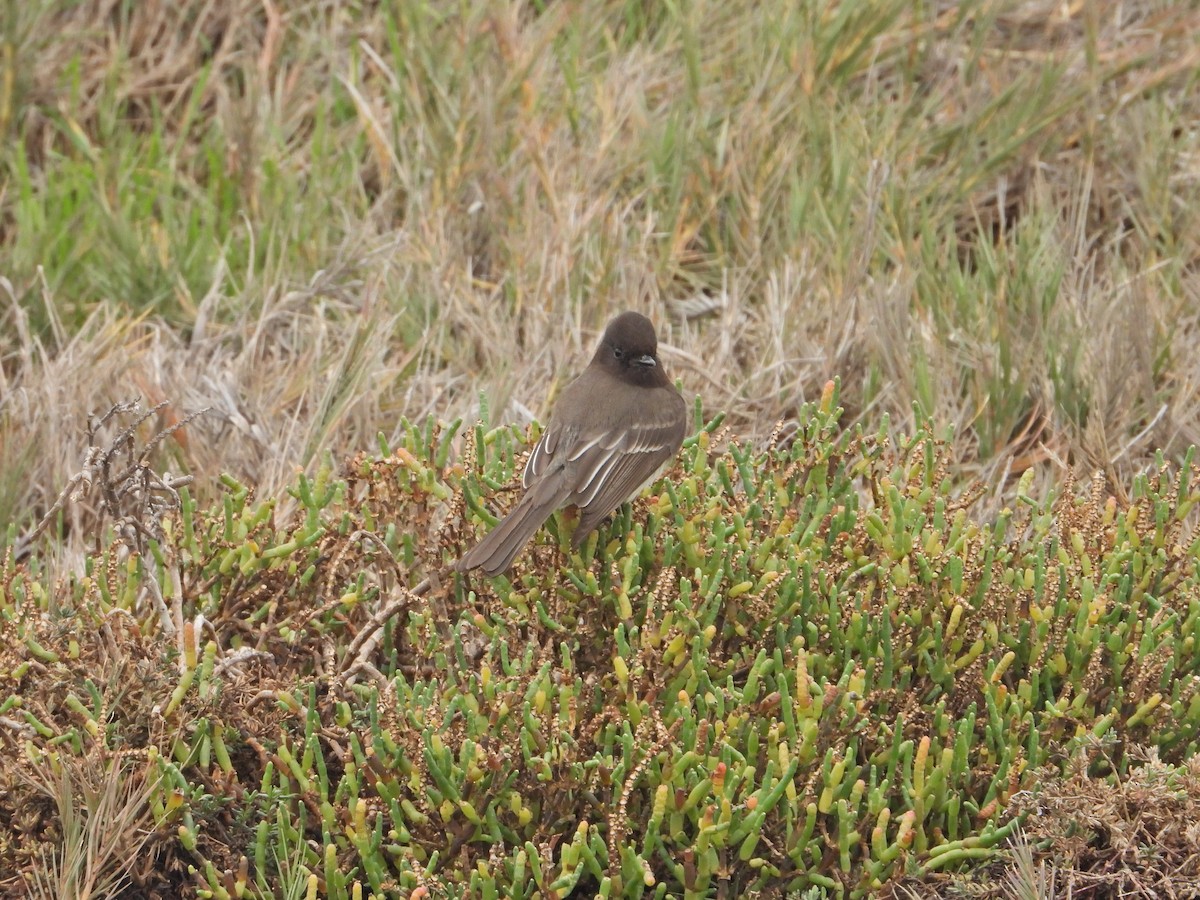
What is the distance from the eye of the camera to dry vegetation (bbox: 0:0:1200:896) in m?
4.18

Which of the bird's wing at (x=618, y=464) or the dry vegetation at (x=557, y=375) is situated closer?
the dry vegetation at (x=557, y=375)

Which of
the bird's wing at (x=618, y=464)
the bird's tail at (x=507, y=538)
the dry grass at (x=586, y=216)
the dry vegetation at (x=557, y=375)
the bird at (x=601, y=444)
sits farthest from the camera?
the dry grass at (x=586, y=216)

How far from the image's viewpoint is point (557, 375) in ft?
21.5

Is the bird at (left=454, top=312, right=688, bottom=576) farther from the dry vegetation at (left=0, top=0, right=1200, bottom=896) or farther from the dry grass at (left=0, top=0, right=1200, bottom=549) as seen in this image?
the dry grass at (left=0, top=0, right=1200, bottom=549)

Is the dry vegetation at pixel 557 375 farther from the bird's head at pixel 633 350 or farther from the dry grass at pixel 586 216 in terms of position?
the bird's head at pixel 633 350

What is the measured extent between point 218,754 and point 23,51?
16.5 feet

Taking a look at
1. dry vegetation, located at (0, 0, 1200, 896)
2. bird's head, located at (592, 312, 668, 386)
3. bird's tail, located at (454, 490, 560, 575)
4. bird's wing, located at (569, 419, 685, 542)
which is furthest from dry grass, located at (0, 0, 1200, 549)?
bird's tail, located at (454, 490, 560, 575)

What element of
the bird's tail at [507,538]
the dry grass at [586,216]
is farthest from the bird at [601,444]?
the dry grass at [586,216]

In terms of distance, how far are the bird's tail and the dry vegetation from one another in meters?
0.12

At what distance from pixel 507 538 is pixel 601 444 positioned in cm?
65

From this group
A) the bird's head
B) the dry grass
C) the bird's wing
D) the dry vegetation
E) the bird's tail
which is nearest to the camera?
the dry vegetation

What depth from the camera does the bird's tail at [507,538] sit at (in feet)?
15.2

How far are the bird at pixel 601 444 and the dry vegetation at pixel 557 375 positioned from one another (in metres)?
0.14

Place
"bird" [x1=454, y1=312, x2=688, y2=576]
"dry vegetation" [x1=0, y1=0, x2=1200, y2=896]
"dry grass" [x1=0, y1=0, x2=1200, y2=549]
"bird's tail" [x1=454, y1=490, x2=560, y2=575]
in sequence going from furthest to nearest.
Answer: "dry grass" [x1=0, y1=0, x2=1200, y2=549], "bird" [x1=454, y1=312, x2=688, y2=576], "bird's tail" [x1=454, y1=490, x2=560, y2=575], "dry vegetation" [x1=0, y1=0, x2=1200, y2=896]
